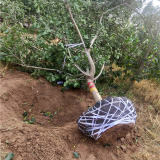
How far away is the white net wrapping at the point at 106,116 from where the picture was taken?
1473mm

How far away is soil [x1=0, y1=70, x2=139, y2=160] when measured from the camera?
1412 mm

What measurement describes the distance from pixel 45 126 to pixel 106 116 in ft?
3.26

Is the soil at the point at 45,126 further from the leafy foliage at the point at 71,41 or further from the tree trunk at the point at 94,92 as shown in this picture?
the tree trunk at the point at 94,92

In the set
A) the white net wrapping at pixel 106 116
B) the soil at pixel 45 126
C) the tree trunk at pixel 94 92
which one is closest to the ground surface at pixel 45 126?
the soil at pixel 45 126

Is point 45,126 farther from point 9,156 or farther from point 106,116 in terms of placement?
point 106,116

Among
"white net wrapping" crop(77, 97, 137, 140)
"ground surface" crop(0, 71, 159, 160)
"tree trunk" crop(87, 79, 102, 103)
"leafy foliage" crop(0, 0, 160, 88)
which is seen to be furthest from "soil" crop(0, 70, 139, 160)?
"tree trunk" crop(87, 79, 102, 103)

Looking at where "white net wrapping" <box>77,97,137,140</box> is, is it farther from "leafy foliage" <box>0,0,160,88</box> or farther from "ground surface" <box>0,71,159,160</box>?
"leafy foliage" <box>0,0,160,88</box>

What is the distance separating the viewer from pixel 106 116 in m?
1.48

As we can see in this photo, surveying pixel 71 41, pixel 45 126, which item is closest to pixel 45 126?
pixel 45 126

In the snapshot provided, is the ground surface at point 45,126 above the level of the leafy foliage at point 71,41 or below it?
below

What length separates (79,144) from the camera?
160 cm

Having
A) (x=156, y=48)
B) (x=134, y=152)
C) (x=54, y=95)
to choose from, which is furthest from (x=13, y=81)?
(x=156, y=48)

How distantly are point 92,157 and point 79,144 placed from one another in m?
0.20

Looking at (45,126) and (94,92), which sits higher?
(94,92)
